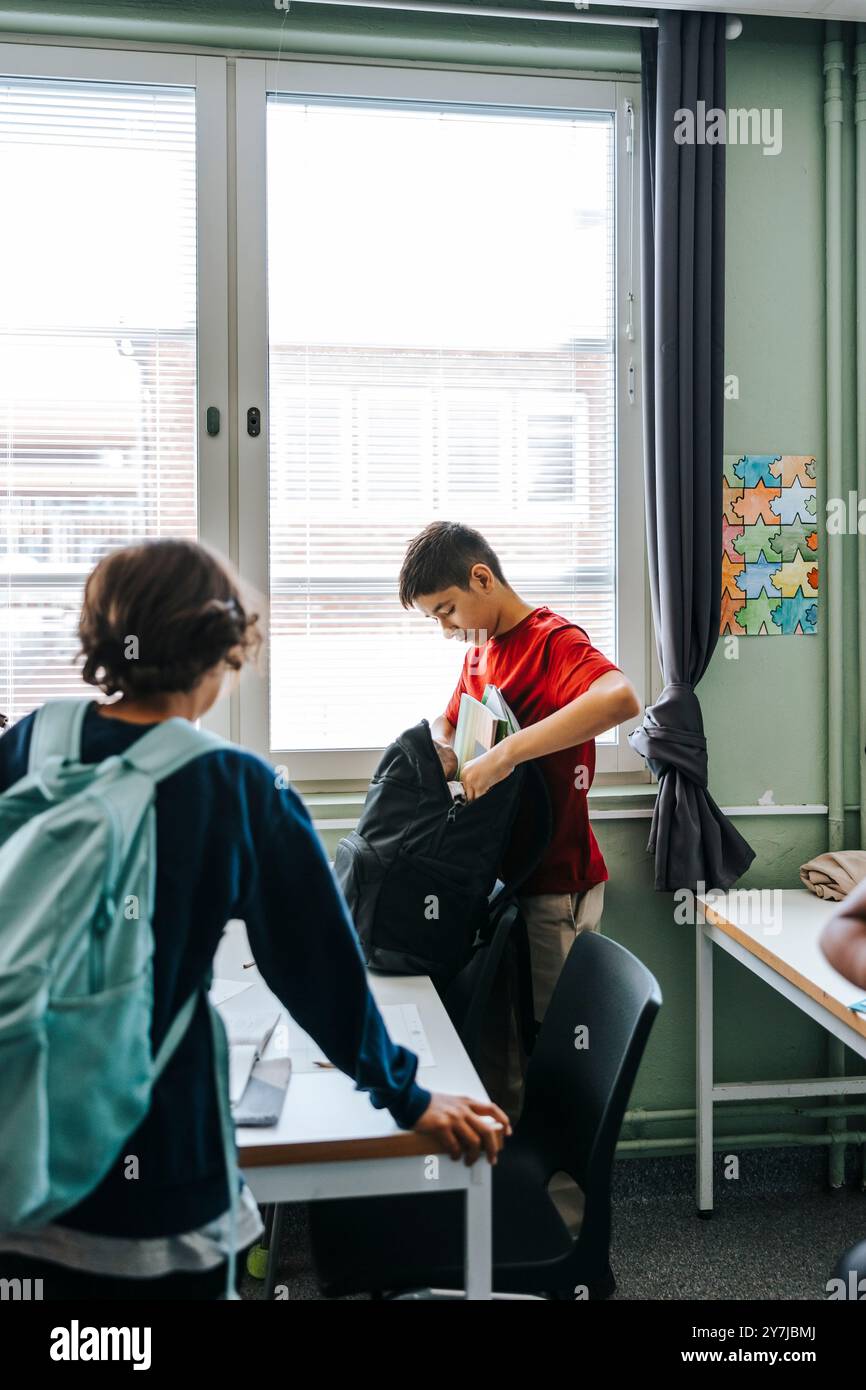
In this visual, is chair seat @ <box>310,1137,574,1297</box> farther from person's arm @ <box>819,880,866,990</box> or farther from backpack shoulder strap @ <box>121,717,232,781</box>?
backpack shoulder strap @ <box>121,717,232,781</box>

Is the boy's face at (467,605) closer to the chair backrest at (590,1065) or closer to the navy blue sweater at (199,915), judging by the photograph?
the chair backrest at (590,1065)

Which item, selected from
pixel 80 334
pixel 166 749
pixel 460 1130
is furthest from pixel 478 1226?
pixel 80 334

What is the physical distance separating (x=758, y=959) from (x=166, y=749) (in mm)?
1558

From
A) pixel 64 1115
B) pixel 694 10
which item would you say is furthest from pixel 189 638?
pixel 694 10

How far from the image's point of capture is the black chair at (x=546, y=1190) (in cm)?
143

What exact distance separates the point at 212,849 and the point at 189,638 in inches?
8.7

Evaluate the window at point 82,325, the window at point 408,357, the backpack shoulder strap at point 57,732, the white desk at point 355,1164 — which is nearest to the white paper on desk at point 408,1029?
the white desk at point 355,1164

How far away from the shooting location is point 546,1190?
5.24 ft

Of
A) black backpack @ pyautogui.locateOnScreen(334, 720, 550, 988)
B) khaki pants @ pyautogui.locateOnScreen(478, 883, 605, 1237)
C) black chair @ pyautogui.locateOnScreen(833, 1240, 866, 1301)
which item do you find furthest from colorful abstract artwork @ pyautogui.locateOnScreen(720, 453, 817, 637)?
black chair @ pyautogui.locateOnScreen(833, 1240, 866, 1301)

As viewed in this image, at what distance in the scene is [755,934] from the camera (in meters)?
2.15

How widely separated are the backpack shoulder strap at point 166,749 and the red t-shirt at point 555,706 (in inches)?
43.2

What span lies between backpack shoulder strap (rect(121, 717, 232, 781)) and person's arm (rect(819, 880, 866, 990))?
2.15 ft

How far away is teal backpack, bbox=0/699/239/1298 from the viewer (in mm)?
933

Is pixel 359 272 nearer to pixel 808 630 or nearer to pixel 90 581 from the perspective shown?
pixel 808 630
